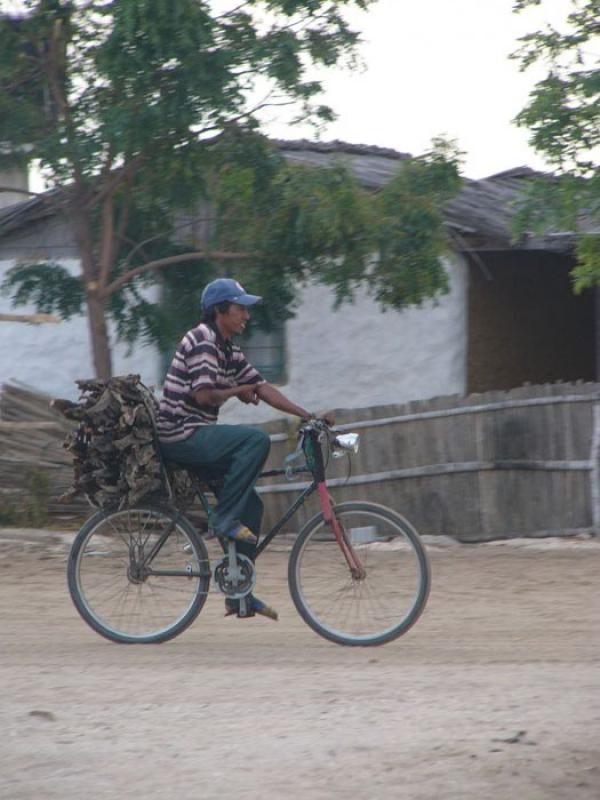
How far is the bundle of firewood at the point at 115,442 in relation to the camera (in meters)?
6.83

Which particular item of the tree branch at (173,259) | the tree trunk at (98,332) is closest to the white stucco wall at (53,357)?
the tree trunk at (98,332)

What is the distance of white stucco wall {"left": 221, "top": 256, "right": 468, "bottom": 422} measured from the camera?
49.7ft

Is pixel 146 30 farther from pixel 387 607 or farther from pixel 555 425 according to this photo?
pixel 387 607

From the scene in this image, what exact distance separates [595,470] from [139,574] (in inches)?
207

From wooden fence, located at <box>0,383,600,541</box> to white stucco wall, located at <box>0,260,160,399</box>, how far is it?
3.13 meters

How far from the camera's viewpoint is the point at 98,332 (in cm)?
1234

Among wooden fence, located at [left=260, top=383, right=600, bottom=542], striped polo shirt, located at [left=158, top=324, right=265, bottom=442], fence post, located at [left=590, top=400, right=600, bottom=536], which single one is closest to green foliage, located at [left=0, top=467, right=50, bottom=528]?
wooden fence, located at [left=260, top=383, right=600, bottom=542]

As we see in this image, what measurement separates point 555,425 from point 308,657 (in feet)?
18.0

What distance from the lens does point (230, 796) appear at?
4422 millimetres

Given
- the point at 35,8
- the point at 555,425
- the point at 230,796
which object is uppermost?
the point at 35,8

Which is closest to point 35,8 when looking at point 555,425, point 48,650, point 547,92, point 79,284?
point 79,284

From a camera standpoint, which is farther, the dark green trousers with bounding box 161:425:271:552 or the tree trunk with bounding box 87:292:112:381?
the tree trunk with bounding box 87:292:112:381

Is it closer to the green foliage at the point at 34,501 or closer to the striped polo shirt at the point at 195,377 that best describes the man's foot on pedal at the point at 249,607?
the striped polo shirt at the point at 195,377

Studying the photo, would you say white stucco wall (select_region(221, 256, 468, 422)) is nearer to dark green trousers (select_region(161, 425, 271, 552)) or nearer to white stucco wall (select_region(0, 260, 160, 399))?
white stucco wall (select_region(0, 260, 160, 399))
